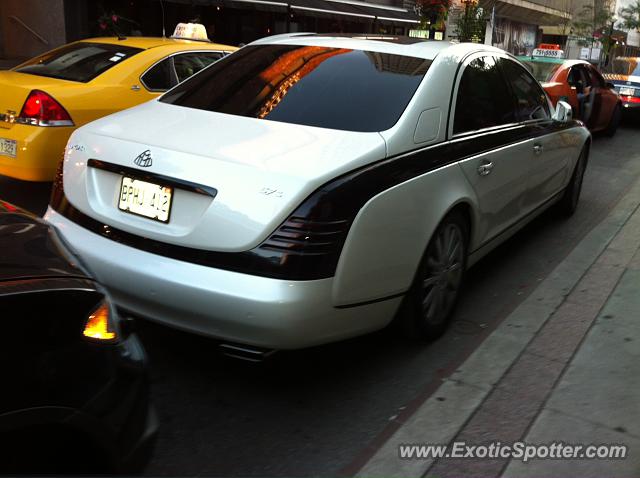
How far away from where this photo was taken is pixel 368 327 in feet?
10.3

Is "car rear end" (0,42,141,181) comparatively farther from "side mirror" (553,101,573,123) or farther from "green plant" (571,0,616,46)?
"green plant" (571,0,616,46)

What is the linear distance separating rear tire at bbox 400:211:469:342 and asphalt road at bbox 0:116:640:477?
15 centimetres

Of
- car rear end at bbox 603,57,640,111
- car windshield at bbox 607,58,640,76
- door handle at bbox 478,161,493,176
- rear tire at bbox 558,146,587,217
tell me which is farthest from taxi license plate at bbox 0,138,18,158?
car windshield at bbox 607,58,640,76

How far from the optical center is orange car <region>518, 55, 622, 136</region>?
10344mm

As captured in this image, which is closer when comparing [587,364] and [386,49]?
[587,364]

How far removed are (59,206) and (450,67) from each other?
2.26 m

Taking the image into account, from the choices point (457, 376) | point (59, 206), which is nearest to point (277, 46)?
point (59, 206)

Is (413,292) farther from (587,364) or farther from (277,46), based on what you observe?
(277,46)

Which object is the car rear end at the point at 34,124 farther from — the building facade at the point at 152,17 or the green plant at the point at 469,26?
the green plant at the point at 469,26

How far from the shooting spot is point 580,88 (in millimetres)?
11273

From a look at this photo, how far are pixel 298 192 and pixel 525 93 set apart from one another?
2.91 metres

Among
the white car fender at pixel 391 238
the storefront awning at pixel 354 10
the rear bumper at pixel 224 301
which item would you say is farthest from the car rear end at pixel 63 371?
the storefront awning at pixel 354 10

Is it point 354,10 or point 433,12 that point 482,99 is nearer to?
point 433,12

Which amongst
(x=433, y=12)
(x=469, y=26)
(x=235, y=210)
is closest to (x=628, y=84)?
(x=469, y=26)
